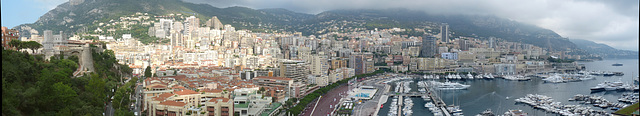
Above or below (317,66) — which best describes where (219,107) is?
below

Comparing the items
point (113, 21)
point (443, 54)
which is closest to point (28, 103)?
point (113, 21)

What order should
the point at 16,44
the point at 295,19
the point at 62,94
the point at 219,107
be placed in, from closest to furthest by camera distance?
the point at 62,94
the point at 219,107
the point at 16,44
the point at 295,19

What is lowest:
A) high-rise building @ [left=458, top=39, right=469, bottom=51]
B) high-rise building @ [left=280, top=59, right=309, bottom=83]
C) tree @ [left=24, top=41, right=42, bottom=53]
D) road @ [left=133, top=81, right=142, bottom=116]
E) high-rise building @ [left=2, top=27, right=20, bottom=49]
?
road @ [left=133, top=81, right=142, bottom=116]

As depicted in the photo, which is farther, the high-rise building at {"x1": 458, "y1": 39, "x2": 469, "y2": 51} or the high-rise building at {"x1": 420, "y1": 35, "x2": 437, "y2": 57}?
the high-rise building at {"x1": 458, "y1": 39, "x2": 469, "y2": 51}

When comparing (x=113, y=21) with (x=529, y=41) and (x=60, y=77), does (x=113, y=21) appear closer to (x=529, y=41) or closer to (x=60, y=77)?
(x=60, y=77)

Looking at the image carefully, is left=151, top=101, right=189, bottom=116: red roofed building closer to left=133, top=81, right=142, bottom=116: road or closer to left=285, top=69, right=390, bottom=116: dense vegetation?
left=133, top=81, right=142, bottom=116: road

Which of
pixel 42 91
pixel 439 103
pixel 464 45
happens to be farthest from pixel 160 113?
pixel 464 45

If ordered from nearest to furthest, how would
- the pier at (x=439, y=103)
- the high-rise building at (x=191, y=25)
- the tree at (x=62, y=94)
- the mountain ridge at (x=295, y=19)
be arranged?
1. the tree at (x=62, y=94)
2. the pier at (x=439, y=103)
3. the mountain ridge at (x=295, y=19)
4. the high-rise building at (x=191, y=25)

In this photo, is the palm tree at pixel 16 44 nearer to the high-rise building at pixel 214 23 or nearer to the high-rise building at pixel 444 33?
the high-rise building at pixel 214 23

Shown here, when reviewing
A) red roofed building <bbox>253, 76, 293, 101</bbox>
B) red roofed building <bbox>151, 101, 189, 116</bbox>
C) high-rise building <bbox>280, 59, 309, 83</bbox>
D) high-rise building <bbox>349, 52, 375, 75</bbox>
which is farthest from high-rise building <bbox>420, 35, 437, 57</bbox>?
red roofed building <bbox>151, 101, 189, 116</bbox>

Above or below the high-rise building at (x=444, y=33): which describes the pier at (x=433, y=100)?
below

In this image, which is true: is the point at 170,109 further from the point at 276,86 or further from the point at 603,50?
the point at 603,50

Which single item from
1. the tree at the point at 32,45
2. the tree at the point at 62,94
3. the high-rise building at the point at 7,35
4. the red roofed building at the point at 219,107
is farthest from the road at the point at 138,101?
the high-rise building at the point at 7,35
